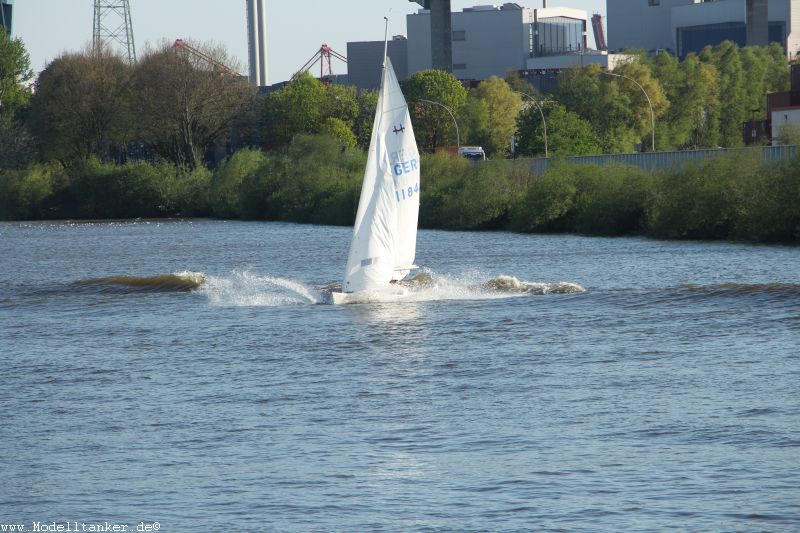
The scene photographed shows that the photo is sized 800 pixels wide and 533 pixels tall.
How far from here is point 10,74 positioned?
488ft

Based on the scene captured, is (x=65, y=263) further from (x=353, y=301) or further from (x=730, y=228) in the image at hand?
(x=730, y=228)

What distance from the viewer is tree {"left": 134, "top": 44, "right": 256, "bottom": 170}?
12781 centimetres

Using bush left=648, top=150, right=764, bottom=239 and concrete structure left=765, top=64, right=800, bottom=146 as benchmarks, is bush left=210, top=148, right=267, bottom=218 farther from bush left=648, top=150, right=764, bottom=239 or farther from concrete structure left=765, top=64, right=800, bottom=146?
bush left=648, top=150, right=764, bottom=239


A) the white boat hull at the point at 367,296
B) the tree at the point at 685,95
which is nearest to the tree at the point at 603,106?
the tree at the point at 685,95

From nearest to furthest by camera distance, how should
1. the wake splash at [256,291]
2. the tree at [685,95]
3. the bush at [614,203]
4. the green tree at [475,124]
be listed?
the wake splash at [256,291], the bush at [614,203], the tree at [685,95], the green tree at [475,124]

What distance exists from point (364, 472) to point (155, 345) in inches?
581

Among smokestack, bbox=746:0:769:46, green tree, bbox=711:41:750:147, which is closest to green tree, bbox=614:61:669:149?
green tree, bbox=711:41:750:147

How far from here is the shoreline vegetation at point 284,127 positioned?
112m

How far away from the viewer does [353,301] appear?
124ft

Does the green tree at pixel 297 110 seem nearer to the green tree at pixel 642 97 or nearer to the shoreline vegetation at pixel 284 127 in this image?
the shoreline vegetation at pixel 284 127

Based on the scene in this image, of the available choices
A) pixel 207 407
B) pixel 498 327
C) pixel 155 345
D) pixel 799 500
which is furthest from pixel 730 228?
pixel 799 500

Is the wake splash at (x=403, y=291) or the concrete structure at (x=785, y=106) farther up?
the concrete structure at (x=785, y=106)

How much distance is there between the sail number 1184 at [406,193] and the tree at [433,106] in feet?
340

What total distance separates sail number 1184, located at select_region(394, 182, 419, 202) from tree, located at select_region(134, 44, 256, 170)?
9309 cm
